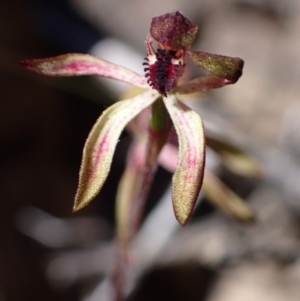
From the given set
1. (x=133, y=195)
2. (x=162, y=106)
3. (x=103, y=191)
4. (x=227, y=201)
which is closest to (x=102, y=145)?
(x=162, y=106)

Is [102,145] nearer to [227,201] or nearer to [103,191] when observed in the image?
[227,201]

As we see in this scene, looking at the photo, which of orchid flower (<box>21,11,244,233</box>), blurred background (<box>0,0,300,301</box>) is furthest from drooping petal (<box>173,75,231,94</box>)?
blurred background (<box>0,0,300,301</box>)

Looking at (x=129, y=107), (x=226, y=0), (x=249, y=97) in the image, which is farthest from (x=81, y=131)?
(x=129, y=107)

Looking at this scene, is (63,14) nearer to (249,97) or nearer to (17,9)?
(17,9)

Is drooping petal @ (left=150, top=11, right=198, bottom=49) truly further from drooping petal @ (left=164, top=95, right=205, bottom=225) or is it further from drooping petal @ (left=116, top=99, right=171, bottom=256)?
drooping petal @ (left=116, top=99, right=171, bottom=256)

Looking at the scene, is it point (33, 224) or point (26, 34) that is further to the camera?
point (26, 34)

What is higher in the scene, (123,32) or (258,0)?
(258,0)
